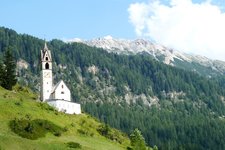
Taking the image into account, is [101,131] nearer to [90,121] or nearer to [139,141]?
[90,121]

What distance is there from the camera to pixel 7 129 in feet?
318

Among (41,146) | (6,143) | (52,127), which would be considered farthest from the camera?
(52,127)

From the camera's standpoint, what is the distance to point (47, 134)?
10225 cm

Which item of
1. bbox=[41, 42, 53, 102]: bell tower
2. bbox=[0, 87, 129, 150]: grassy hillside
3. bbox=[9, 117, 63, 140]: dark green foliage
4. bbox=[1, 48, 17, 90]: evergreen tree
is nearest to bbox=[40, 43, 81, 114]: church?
bbox=[41, 42, 53, 102]: bell tower

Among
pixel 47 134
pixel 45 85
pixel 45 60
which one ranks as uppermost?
pixel 45 60

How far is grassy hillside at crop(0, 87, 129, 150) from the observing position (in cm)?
8757

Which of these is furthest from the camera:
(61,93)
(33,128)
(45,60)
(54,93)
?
(45,60)

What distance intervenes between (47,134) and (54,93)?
140ft

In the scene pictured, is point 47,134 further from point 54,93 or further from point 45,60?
point 45,60

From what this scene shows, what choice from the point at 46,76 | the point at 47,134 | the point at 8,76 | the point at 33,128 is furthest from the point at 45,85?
the point at 33,128

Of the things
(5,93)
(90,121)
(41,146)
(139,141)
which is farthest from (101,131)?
(41,146)

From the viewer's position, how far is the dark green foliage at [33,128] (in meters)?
97.4

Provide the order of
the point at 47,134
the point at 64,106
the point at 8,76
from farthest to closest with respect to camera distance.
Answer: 1. the point at 64,106
2. the point at 8,76
3. the point at 47,134

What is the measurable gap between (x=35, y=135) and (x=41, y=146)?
1009 centimetres
